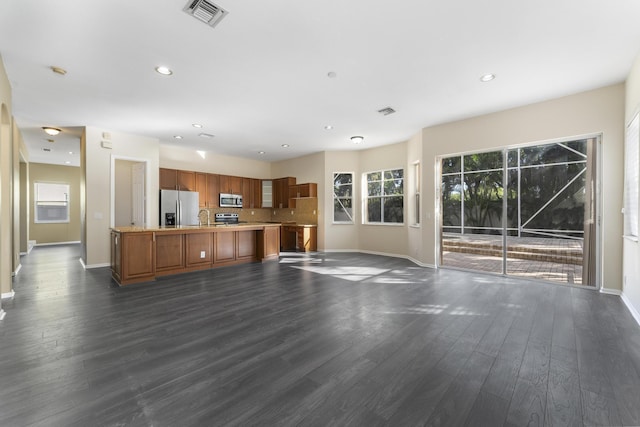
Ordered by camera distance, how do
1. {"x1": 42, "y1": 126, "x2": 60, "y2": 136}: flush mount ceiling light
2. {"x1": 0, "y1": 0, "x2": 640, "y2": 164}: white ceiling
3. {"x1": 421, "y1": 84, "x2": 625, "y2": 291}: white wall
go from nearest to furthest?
{"x1": 0, "y1": 0, "x2": 640, "y2": 164}: white ceiling
{"x1": 421, "y1": 84, "x2": 625, "y2": 291}: white wall
{"x1": 42, "y1": 126, "x2": 60, "y2": 136}: flush mount ceiling light

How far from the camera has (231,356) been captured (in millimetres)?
2158

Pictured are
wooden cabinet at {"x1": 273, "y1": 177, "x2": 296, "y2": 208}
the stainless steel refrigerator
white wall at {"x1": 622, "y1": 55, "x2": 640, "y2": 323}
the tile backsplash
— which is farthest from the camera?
wooden cabinet at {"x1": 273, "y1": 177, "x2": 296, "y2": 208}

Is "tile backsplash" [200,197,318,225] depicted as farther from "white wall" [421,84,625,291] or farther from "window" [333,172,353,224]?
"white wall" [421,84,625,291]

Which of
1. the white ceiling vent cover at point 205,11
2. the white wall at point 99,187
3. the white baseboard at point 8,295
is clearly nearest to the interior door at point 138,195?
the white wall at point 99,187

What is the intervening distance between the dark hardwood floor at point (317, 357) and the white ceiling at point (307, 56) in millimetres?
2908

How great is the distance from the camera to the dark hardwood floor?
5.09ft

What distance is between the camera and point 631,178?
3357 millimetres

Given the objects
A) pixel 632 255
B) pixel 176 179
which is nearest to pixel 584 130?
pixel 632 255

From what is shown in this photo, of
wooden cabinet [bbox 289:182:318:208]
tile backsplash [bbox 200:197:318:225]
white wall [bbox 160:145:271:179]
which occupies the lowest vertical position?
tile backsplash [bbox 200:197:318:225]

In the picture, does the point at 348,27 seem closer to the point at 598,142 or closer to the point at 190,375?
the point at 190,375

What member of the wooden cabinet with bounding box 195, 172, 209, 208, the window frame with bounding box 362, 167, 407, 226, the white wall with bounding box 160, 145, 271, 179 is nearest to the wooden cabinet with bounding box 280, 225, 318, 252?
the window frame with bounding box 362, 167, 407, 226

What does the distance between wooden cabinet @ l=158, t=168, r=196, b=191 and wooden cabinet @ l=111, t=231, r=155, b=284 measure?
8.11 feet

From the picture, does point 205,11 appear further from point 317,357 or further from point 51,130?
point 51,130

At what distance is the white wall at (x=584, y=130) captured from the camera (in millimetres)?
3752
